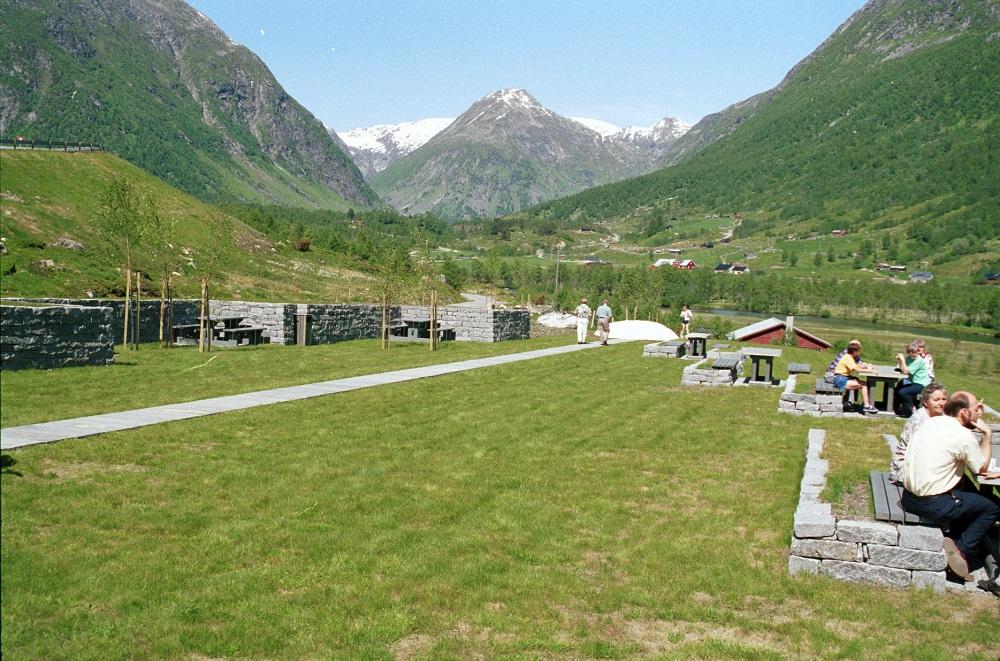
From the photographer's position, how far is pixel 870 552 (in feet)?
22.4

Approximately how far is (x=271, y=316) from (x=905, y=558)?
23.8 metres

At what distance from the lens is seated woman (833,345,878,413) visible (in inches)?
598

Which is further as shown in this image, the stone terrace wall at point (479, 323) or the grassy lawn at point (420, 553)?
the stone terrace wall at point (479, 323)

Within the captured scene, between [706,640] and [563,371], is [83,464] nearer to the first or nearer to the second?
[706,640]

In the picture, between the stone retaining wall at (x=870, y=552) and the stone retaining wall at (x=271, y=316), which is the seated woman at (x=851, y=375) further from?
the stone retaining wall at (x=271, y=316)

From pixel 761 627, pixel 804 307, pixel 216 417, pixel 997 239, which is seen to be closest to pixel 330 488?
pixel 216 417

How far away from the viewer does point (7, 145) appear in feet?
171

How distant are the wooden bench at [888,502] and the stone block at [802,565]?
976 mm

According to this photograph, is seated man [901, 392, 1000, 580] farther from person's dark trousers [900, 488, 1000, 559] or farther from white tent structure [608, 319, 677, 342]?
white tent structure [608, 319, 677, 342]

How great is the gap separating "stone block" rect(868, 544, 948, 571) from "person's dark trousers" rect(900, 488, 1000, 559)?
469 mm

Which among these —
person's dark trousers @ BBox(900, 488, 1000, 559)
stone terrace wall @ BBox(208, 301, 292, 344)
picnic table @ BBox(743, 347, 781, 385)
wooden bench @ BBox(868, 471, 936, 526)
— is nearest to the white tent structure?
stone terrace wall @ BBox(208, 301, 292, 344)

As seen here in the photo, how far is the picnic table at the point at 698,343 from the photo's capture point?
2527 centimetres

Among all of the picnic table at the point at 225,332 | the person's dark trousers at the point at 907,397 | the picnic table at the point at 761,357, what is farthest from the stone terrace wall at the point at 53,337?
the person's dark trousers at the point at 907,397

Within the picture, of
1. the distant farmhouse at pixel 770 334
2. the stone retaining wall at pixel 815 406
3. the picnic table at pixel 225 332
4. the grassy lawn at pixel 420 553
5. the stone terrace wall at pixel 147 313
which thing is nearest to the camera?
the grassy lawn at pixel 420 553
